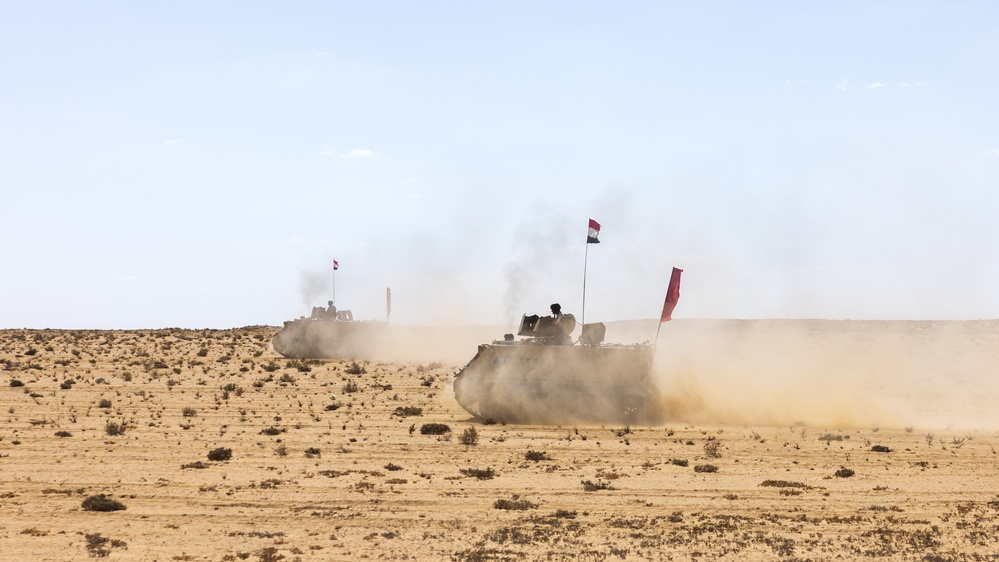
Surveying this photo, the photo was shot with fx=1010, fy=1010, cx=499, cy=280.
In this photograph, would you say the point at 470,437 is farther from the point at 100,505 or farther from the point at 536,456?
the point at 100,505

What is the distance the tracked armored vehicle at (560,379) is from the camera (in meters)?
25.0

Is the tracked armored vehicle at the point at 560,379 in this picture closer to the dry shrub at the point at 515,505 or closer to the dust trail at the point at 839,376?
the dust trail at the point at 839,376

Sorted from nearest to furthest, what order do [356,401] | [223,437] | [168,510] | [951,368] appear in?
[168,510] → [223,437] → [356,401] → [951,368]

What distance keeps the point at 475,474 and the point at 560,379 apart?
7.45 meters

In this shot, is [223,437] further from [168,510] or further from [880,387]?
[880,387]

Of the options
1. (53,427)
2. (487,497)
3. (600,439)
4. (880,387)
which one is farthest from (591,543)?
(880,387)

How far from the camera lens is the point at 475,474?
59.8ft

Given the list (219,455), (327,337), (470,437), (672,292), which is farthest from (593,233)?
(327,337)

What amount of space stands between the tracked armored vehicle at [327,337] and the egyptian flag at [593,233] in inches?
877

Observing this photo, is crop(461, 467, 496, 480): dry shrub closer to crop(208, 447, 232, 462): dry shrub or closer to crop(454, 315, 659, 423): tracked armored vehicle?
crop(208, 447, 232, 462): dry shrub

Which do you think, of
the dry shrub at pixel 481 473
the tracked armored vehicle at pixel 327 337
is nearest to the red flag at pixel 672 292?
the dry shrub at pixel 481 473

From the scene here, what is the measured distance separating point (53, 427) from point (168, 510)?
10492 mm

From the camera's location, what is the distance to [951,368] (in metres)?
54.6

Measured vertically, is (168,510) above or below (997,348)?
below
